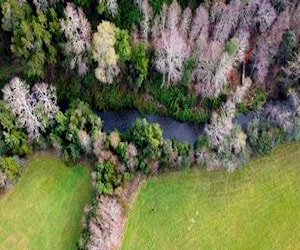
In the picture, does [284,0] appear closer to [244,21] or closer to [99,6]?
[244,21]

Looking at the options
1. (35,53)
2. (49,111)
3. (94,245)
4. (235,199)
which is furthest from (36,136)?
(235,199)

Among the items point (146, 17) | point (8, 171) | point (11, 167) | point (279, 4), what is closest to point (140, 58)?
point (146, 17)

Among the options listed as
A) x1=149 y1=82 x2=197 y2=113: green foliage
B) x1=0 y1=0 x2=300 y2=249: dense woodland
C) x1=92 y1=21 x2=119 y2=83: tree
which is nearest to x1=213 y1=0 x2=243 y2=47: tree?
x1=0 y1=0 x2=300 y2=249: dense woodland

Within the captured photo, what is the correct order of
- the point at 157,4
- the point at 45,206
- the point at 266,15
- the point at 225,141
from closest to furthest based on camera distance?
the point at 225,141, the point at 45,206, the point at 157,4, the point at 266,15

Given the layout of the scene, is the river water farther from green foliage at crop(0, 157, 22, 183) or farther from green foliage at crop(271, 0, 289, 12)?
green foliage at crop(271, 0, 289, 12)

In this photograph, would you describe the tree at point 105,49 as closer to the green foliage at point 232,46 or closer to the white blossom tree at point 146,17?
the white blossom tree at point 146,17

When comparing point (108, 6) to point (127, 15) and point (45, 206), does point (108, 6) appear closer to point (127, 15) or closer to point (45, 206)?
point (127, 15)
